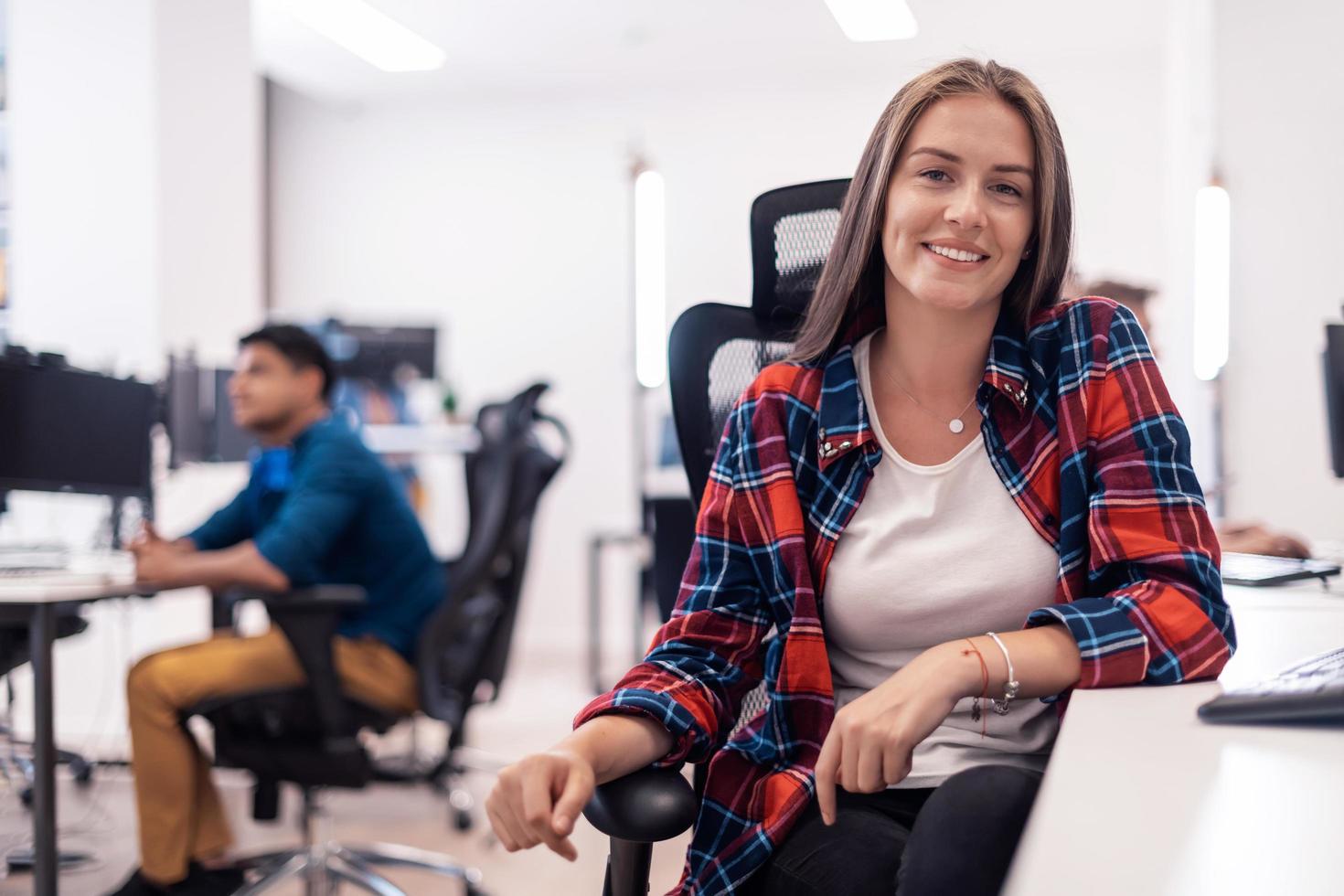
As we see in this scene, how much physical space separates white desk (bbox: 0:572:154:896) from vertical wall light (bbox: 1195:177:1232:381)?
3.13 m

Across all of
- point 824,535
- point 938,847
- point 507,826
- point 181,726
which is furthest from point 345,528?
point 938,847

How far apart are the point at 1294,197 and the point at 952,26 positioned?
184cm

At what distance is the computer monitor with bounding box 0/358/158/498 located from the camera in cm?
276

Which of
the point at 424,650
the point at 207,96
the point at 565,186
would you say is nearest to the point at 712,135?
the point at 565,186

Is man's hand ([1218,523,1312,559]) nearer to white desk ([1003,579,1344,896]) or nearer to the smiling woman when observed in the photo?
the smiling woman

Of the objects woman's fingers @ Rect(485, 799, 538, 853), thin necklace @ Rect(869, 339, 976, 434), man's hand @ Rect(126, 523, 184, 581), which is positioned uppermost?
thin necklace @ Rect(869, 339, 976, 434)

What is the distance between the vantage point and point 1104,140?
5.67m

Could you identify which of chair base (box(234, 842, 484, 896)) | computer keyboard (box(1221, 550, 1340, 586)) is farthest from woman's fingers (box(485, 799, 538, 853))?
chair base (box(234, 842, 484, 896))

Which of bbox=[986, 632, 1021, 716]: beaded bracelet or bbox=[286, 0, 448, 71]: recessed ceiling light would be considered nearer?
bbox=[986, 632, 1021, 716]: beaded bracelet

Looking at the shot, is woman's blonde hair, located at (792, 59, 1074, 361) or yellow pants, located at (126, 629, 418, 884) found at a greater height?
woman's blonde hair, located at (792, 59, 1074, 361)

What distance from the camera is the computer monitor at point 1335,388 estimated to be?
2.27 metres

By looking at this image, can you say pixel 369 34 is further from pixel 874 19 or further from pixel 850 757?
pixel 850 757

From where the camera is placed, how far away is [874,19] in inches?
202

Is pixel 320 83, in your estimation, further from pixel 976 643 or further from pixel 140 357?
pixel 976 643
